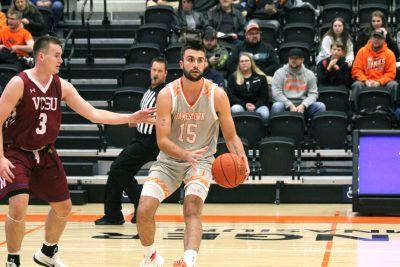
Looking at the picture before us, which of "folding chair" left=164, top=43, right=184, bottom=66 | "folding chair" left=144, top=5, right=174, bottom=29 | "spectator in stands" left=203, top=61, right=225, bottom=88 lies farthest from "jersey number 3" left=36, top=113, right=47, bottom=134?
"folding chair" left=144, top=5, right=174, bottom=29

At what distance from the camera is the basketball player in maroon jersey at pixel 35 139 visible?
711 centimetres

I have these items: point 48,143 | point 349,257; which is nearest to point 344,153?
point 349,257

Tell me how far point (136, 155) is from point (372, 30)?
229 inches

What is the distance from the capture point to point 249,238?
976 cm

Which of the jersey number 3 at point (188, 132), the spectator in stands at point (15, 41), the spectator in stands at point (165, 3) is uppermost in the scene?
the spectator in stands at point (165, 3)

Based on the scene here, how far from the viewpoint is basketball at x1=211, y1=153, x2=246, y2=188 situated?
7219mm

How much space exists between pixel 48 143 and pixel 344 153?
6.82m

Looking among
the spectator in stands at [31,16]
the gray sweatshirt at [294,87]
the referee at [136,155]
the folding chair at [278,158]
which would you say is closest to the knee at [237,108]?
the gray sweatshirt at [294,87]

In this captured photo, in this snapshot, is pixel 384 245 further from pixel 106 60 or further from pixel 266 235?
pixel 106 60

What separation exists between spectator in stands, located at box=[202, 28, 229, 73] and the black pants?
13.4ft

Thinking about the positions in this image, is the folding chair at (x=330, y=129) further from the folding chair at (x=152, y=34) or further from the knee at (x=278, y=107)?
the folding chair at (x=152, y=34)

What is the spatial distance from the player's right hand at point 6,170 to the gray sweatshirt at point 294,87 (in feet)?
23.8

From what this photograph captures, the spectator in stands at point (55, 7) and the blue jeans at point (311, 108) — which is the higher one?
the spectator in stands at point (55, 7)

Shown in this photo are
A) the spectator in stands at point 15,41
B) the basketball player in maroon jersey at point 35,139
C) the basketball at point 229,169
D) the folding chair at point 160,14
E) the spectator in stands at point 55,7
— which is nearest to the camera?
the basketball player in maroon jersey at point 35,139
